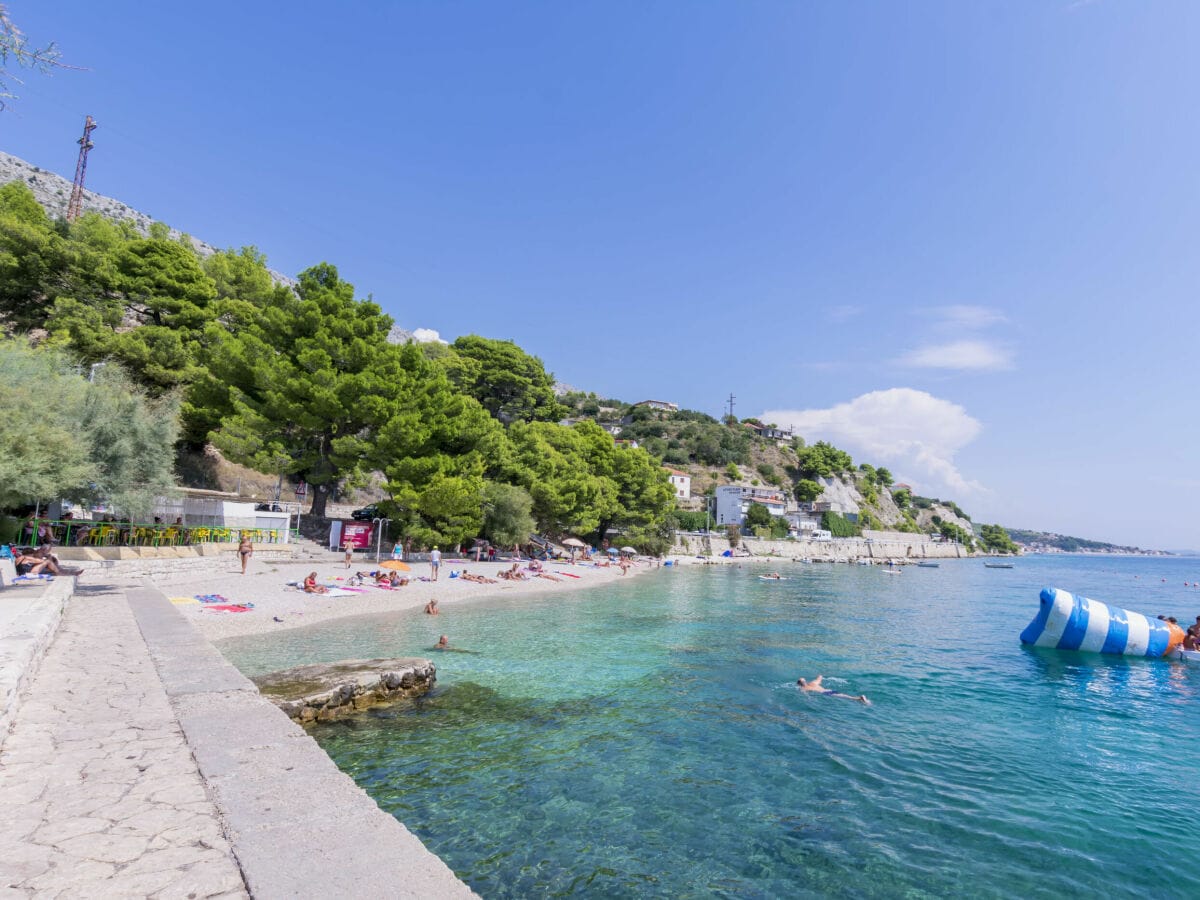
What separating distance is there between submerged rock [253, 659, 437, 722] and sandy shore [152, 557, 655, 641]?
4912mm

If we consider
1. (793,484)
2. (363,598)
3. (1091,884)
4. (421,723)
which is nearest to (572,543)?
(363,598)

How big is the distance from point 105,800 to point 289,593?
16.8 meters

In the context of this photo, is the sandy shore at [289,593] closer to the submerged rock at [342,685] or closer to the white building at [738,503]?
the submerged rock at [342,685]

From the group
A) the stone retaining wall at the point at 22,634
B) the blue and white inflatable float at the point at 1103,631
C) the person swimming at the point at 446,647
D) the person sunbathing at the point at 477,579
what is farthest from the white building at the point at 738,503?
the stone retaining wall at the point at 22,634

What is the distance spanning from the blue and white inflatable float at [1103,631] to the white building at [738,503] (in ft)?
226

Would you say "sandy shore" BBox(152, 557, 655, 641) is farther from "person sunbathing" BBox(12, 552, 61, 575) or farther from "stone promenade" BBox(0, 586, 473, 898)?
"stone promenade" BBox(0, 586, 473, 898)

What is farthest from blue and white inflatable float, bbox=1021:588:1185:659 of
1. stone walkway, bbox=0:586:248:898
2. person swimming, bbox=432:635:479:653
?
stone walkway, bbox=0:586:248:898

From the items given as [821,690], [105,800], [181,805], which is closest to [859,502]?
[821,690]

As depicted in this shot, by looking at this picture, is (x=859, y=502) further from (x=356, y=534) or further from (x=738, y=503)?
(x=356, y=534)

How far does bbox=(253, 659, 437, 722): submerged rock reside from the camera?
856 cm

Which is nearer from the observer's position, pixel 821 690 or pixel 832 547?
pixel 821 690

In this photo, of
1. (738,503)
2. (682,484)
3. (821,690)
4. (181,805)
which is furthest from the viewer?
(682,484)

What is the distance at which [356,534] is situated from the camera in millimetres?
30000

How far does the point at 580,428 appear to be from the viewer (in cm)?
5669
